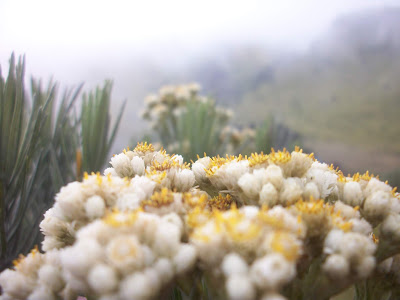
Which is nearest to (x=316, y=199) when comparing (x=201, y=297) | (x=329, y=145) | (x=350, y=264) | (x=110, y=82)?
(x=350, y=264)

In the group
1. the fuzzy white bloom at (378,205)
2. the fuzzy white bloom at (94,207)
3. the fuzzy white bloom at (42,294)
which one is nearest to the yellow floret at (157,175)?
the fuzzy white bloom at (94,207)

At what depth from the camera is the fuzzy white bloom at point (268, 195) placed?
47 centimetres

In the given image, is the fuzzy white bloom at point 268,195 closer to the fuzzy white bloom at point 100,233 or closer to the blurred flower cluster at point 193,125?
the fuzzy white bloom at point 100,233

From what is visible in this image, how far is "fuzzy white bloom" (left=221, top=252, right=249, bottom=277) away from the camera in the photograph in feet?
1.09

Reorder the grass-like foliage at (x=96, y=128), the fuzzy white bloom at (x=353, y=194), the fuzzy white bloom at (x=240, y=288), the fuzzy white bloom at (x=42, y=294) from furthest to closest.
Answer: the grass-like foliage at (x=96, y=128) < the fuzzy white bloom at (x=353, y=194) < the fuzzy white bloom at (x=42, y=294) < the fuzzy white bloom at (x=240, y=288)

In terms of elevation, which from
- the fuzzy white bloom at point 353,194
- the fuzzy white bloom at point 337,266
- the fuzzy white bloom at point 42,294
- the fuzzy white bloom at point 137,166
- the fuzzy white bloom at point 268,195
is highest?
the fuzzy white bloom at point 137,166

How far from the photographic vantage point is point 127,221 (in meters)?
0.37

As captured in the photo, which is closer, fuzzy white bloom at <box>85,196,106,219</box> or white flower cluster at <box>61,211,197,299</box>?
white flower cluster at <box>61,211,197,299</box>

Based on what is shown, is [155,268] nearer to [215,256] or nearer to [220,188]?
[215,256]

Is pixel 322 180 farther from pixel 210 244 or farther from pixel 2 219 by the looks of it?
pixel 2 219

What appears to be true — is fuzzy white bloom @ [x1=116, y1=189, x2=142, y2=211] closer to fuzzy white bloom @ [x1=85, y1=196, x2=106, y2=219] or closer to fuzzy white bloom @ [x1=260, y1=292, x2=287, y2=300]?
fuzzy white bloom @ [x1=85, y1=196, x2=106, y2=219]

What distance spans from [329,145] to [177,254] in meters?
6.80

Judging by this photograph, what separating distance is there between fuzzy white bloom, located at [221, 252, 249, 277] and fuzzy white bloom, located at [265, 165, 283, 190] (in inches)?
6.6

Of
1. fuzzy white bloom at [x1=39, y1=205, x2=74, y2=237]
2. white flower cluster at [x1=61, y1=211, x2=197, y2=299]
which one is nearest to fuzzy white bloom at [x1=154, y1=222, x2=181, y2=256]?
white flower cluster at [x1=61, y1=211, x2=197, y2=299]
